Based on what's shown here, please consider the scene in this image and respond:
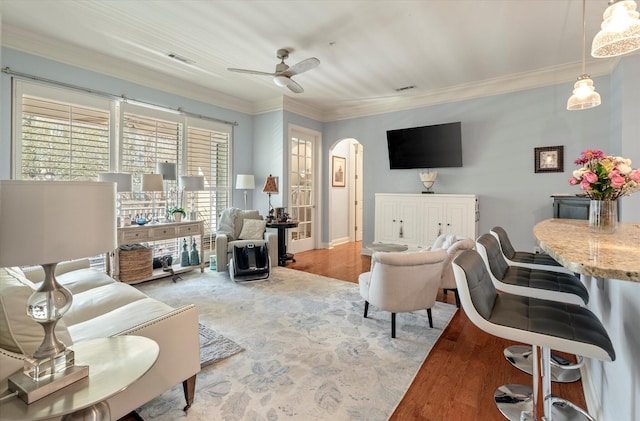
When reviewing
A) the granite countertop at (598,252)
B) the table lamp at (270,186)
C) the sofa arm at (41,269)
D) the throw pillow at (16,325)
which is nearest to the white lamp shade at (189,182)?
the table lamp at (270,186)

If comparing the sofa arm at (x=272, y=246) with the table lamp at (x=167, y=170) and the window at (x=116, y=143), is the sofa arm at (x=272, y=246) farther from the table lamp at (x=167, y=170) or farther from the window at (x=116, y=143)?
the table lamp at (x=167, y=170)

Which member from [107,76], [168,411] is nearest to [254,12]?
[107,76]

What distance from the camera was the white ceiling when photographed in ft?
9.11

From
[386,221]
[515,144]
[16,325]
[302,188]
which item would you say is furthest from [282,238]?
[16,325]

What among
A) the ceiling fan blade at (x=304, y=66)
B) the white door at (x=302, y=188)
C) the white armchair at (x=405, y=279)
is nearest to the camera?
the white armchair at (x=405, y=279)

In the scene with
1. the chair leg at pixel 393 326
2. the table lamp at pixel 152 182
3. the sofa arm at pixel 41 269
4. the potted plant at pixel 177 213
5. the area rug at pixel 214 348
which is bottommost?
the area rug at pixel 214 348

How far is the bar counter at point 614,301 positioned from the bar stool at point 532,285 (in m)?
0.15

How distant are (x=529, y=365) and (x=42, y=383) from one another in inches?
110

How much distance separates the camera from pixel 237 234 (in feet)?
15.7

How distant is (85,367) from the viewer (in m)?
1.02

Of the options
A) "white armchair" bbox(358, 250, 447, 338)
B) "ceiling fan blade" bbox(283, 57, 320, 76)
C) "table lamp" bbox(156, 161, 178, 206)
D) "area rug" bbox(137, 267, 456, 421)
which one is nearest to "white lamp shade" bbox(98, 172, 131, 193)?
"table lamp" bbox(156, 161, 178, 206)

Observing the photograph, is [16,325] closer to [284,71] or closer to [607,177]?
[607,177]

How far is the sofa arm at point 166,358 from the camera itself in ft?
4.72

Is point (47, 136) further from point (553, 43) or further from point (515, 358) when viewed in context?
point (553, 43)
